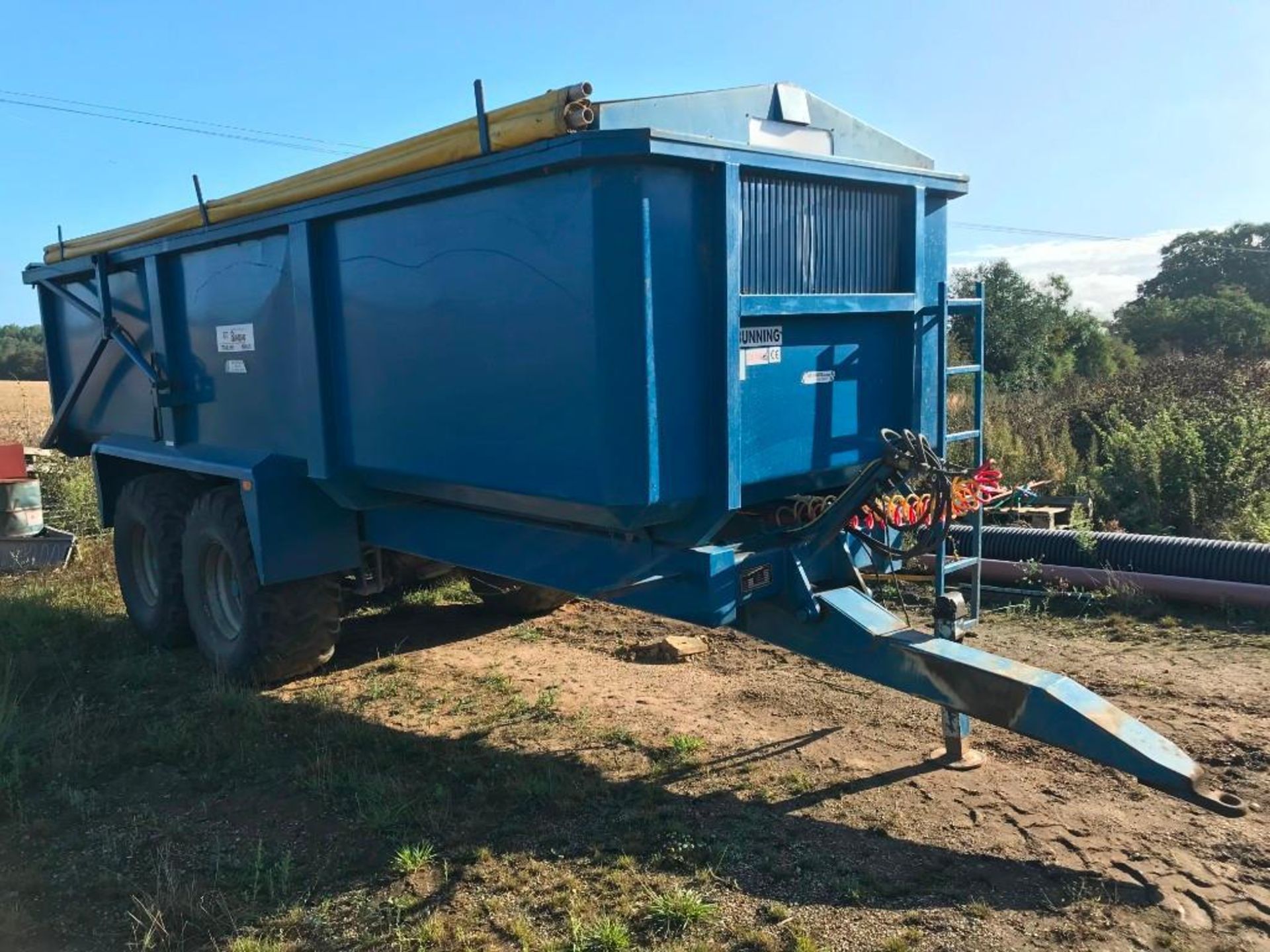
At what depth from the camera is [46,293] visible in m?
7.72

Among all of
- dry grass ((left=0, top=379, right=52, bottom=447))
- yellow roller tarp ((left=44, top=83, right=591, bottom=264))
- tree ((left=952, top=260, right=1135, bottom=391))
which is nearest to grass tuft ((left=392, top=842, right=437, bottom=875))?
yellow roller tarp ((left=44, top=83, right=591, bottom=264))

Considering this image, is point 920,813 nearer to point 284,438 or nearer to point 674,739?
point 674,739

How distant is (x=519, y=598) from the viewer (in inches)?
259

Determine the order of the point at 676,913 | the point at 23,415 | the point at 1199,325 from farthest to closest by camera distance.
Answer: the point at 1199,325, the point at 23,415, the point at 676,913

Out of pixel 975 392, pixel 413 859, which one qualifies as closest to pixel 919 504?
pixel 975 392

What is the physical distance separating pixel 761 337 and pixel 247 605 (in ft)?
10.6

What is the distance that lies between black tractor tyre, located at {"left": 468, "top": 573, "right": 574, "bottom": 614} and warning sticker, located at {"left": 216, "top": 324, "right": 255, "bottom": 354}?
1937 mm

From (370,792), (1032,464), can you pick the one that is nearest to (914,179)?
(370,792)

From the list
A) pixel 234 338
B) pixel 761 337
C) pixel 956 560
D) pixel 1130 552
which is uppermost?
pixel 234 338

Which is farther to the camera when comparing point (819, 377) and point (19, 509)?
point (19, 509)

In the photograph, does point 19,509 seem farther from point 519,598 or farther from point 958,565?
point 958,565

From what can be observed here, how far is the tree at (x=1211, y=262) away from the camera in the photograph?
3800 cm

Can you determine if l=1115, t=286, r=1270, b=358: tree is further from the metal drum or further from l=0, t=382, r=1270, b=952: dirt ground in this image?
the metal drum

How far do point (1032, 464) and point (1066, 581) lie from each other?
2.99 metres
